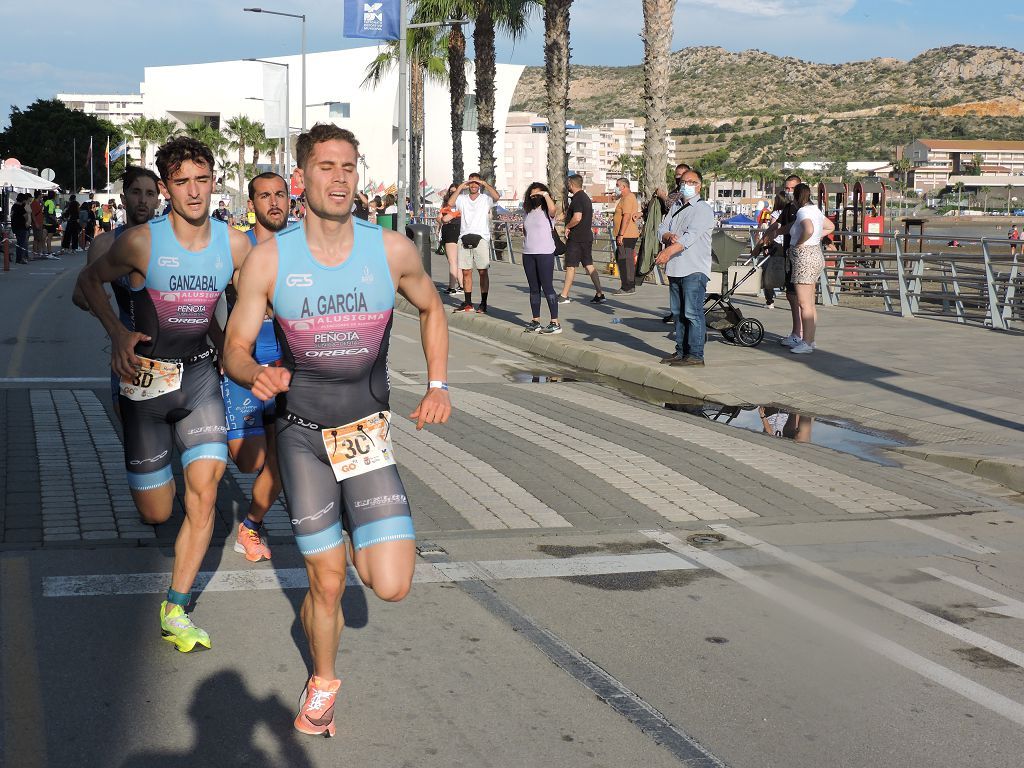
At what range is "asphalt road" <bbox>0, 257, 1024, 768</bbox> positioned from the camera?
4.19 metres

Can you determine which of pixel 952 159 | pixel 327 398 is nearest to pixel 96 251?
pixel 327 398

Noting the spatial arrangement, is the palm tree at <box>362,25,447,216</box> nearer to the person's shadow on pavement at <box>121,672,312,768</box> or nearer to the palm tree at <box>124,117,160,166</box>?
the person's shadow on pavement at <box>121,672,312,768</box>

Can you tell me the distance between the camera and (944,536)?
716cm

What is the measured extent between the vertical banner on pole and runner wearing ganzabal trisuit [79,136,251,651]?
144 feet

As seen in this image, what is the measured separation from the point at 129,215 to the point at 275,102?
145 ft

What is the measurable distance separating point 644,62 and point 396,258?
22.0 m

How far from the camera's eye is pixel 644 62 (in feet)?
83.0

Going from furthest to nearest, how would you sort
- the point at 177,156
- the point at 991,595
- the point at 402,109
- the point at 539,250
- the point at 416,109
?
1. the point at 416,109
2. the point at 402,109
3. the point at 539,250
4. the point at 991,595
5. the point at 177,156

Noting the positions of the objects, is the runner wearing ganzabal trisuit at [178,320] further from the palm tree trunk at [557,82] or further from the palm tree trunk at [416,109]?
the palm tree trunk at [416,109]

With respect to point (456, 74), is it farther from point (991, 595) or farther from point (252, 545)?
point (991, 595)

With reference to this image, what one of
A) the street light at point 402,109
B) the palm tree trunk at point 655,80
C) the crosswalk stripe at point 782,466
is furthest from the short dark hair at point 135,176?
the street light at point 402,109

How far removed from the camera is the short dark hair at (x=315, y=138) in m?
4.23

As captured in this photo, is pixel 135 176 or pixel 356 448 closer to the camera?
pixel 356 448

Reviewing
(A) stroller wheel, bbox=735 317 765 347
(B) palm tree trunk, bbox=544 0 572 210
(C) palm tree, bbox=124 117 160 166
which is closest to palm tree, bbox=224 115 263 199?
(C) palm tree, bbox=124 117 160 166
